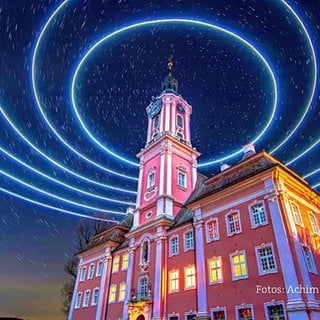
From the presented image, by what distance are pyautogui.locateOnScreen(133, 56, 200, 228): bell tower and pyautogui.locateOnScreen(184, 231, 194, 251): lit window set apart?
458 cm

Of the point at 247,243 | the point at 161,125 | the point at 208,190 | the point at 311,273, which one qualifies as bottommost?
the point at 311,273

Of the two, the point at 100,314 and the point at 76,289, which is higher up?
the point at 76,289

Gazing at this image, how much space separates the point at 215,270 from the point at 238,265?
2422mm

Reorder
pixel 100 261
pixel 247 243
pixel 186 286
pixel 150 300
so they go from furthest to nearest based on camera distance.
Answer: pixel 100 261
pixel 150 300
pixel 186 286
pixel 247 243

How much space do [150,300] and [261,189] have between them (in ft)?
53.3

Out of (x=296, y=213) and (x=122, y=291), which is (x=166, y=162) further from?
(x=296, y=213)

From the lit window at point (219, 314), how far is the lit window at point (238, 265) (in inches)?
106

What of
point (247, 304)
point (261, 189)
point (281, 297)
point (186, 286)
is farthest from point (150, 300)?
point (261, 189)

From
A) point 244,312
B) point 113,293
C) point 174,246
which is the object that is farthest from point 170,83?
point 244,312

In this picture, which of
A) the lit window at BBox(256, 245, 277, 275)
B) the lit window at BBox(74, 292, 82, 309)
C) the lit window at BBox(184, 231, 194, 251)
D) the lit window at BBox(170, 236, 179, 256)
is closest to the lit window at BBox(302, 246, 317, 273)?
the lit window at BBox(256, 245, 277, 275)

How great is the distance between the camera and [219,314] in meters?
22.5

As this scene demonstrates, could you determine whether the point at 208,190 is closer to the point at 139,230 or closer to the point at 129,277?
the point at 139,230

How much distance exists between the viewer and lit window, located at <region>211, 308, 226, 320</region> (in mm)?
22194

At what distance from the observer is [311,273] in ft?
66.9
